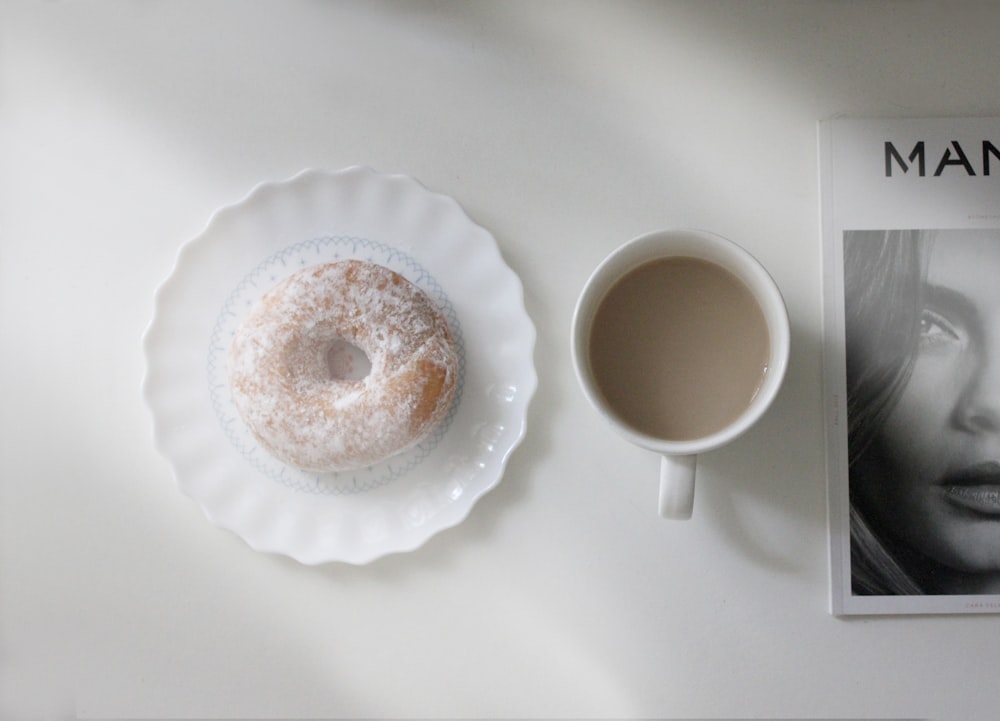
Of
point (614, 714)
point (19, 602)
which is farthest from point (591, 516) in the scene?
point (19, 602)

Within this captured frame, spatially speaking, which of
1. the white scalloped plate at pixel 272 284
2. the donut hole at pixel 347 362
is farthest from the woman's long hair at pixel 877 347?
the donut hole at pixel 347 362

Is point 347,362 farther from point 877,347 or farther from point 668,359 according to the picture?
point 877,347

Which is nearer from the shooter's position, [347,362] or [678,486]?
[678,486]

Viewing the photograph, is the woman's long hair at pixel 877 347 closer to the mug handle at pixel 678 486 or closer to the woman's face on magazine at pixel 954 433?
the woman's face on magazine at pixel 954 433

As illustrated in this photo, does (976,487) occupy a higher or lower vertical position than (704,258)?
lower

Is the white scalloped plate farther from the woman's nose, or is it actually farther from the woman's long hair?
the woman's nose

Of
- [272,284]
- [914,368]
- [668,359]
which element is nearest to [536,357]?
[668,359]

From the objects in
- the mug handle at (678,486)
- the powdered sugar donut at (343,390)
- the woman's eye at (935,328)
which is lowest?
the mug handle at (678,486)
